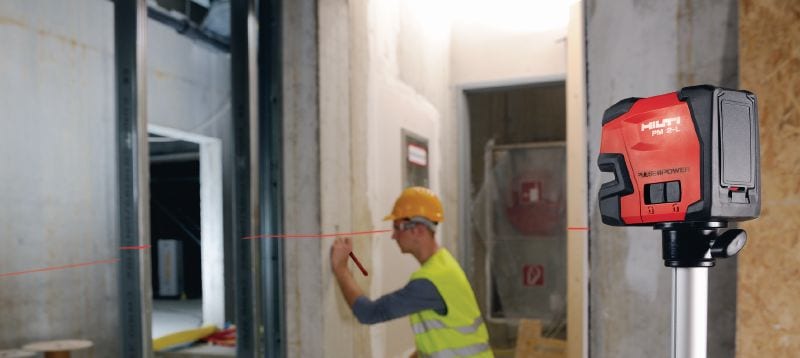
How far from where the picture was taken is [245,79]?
1.85 m

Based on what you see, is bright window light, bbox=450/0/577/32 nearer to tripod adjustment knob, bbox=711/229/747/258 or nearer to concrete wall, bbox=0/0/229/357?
concrete wall, bbox=0/0/229/357

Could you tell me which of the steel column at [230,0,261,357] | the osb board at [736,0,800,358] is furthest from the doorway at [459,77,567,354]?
the osb board at [736,0,800,358]

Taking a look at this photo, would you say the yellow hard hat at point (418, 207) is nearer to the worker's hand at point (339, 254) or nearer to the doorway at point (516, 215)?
the worker's hand at point (339, 254)

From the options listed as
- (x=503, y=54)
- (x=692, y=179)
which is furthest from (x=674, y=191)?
(x=503, y=54)

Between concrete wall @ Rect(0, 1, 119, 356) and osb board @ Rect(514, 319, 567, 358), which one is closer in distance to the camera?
concrete wall @ Rect(0, 1, 119, 356)

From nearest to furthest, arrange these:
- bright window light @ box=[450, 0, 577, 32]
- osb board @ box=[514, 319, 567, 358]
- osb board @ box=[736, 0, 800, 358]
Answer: osb board @ box=[736, 0, 800, 358] → osb board @ box=[514, 319, 567, 358] → bright window light @ box=[450, 0, 577, 32]

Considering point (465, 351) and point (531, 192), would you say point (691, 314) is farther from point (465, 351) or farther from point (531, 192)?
point (531, 192)

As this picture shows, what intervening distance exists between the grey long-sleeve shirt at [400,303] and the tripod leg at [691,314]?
126 centimetres

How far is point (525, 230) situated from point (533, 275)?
Answer: 391mm

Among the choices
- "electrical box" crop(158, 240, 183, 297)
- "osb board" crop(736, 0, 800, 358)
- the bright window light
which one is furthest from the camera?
"electrical box" crop(158, 240, 183, 297)

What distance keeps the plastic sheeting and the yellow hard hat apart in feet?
8.03

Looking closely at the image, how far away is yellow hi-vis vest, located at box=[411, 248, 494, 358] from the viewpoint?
6.64 feet

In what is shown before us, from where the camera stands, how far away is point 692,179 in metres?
0.76

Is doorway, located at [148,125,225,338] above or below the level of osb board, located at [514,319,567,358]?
above
